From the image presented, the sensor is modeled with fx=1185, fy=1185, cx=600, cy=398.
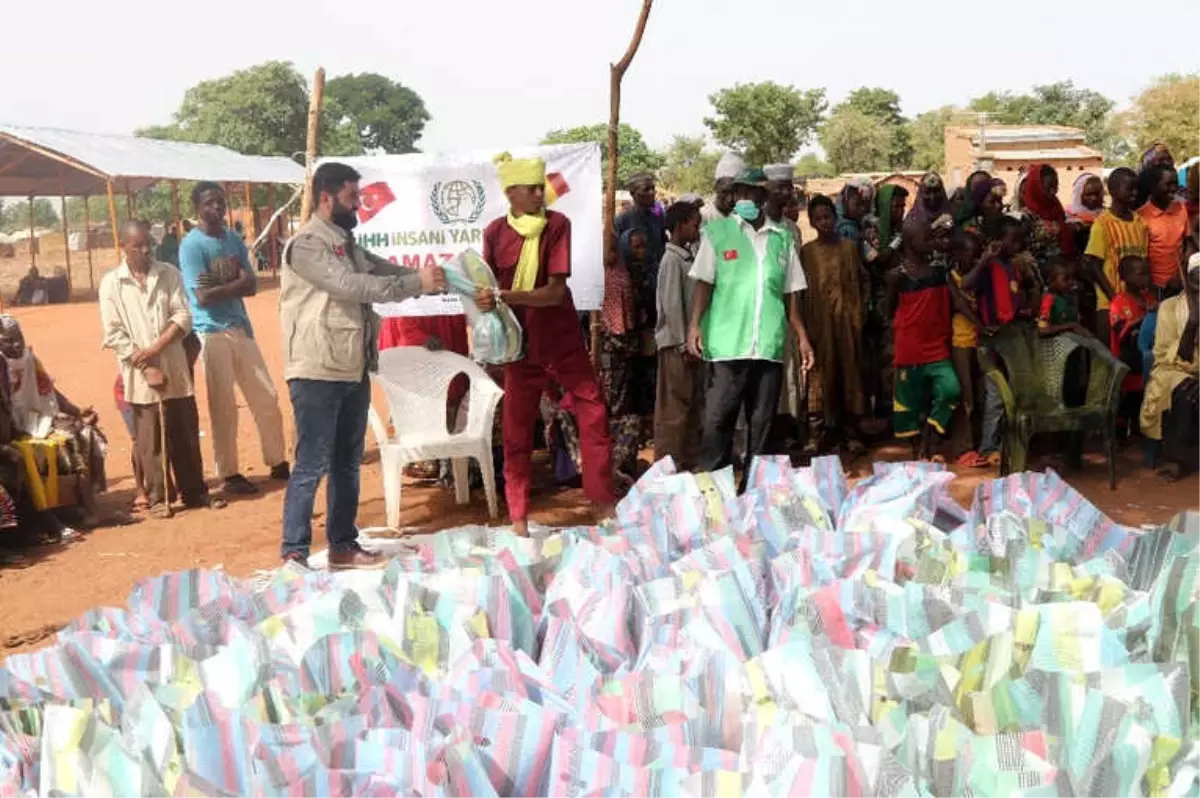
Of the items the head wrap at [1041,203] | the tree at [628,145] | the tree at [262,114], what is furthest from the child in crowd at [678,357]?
the tree at [262,114]

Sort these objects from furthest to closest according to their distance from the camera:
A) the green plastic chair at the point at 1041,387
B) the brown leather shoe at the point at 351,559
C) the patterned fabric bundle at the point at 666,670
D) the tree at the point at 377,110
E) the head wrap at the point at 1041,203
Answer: the tree at the point at 377,110 < the head wrap at the point at 1041,203 < the green plastic chair at the point at 1041,387 < the brown leather shoe at the point at 351,559 < the patterned fabric bundle at the point at 666,670

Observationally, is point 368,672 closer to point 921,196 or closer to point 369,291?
point 369,291

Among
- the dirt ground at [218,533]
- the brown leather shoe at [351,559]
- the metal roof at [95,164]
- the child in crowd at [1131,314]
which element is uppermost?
the metal roof at [95,164]

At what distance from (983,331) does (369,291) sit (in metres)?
3.45

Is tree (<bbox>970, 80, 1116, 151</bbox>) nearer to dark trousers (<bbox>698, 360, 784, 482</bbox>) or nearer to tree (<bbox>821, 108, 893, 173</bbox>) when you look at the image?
tree (<bbox>821, 108, 893, 173</bbox>)

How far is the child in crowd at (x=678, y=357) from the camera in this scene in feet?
20.4

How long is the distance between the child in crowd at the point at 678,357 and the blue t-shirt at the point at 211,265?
8.01 ft

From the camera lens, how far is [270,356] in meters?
14.4

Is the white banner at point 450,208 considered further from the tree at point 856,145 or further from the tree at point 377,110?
the tree at point 377,110

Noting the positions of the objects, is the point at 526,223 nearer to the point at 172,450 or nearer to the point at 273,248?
the point at 172,450

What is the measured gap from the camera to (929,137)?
53094 mm

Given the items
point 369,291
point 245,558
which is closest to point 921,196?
point 369,291

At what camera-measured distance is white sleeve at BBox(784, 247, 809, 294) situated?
Answer: 5.62 meters

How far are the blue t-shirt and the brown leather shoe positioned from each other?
2320 mm
